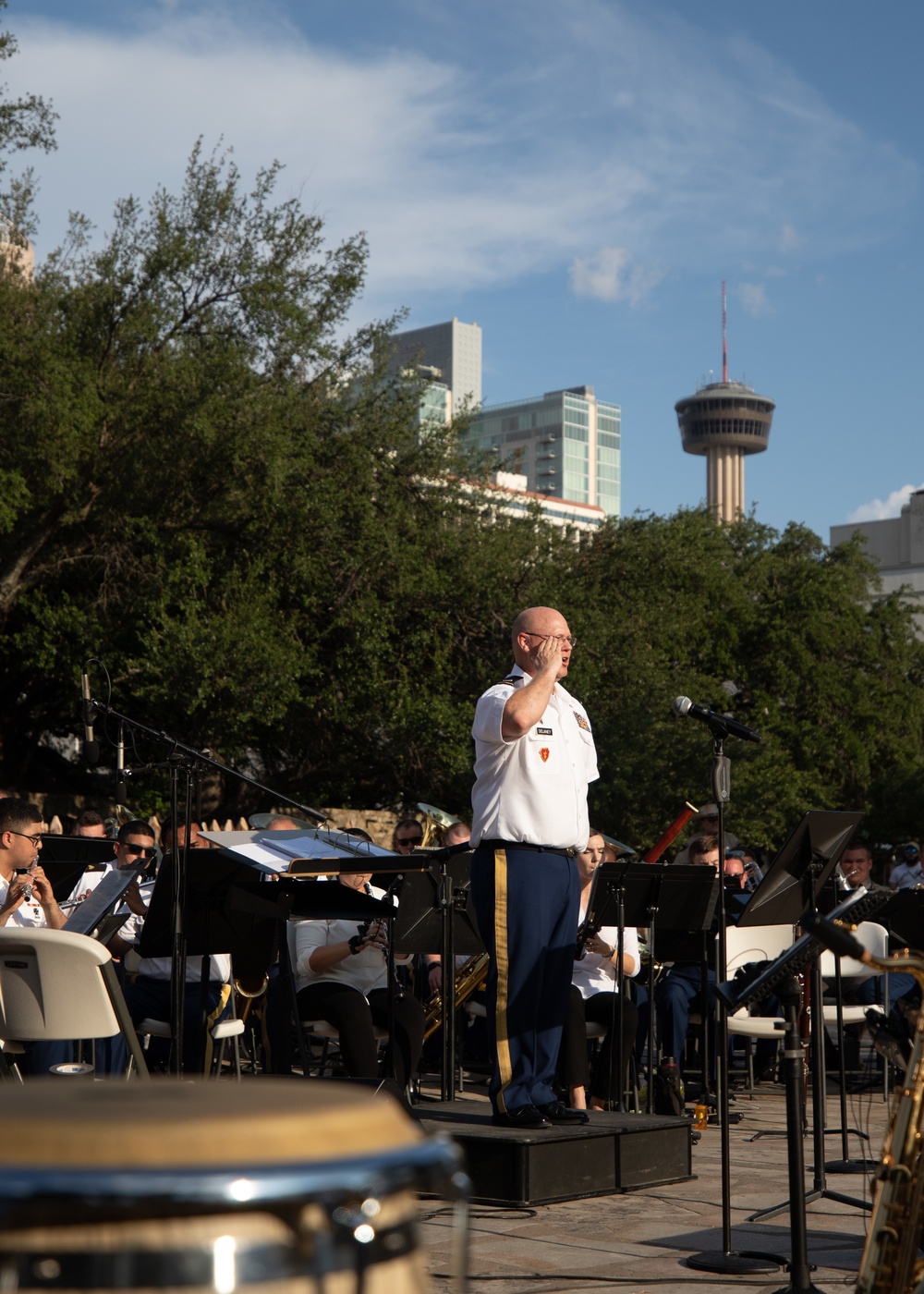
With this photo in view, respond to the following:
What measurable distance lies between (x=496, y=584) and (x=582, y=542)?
364 cm

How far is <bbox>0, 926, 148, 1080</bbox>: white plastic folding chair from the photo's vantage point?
16.5 ft

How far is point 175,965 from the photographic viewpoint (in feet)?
22.7

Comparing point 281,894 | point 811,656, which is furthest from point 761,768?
point 281,894

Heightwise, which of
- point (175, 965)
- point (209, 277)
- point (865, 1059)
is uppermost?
point (209, 277)

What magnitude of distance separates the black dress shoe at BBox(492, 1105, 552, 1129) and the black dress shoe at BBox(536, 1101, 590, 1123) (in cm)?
10

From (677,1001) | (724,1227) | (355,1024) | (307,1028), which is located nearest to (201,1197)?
(724,1227)

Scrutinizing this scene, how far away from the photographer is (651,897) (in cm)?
813

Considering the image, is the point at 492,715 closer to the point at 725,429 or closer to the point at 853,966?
the point at 853,966

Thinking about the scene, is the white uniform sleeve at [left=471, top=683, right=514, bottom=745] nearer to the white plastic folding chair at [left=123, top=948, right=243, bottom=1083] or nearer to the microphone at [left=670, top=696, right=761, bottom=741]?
the microphone at [left=670, top=696, right=761, bottom=741]

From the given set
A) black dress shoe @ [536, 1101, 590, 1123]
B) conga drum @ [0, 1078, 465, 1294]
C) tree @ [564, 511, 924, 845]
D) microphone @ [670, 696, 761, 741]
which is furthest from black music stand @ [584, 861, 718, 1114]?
tree @ [564, 511, 924, 845]

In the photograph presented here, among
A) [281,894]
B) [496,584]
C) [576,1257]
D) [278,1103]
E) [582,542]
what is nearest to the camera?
[278,1103]

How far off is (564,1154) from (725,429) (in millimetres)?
164386

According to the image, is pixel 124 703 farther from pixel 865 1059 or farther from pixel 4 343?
pixel 865 1059

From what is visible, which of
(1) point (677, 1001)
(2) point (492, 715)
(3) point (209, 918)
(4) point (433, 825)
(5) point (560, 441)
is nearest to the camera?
(2) point (492, 715)
